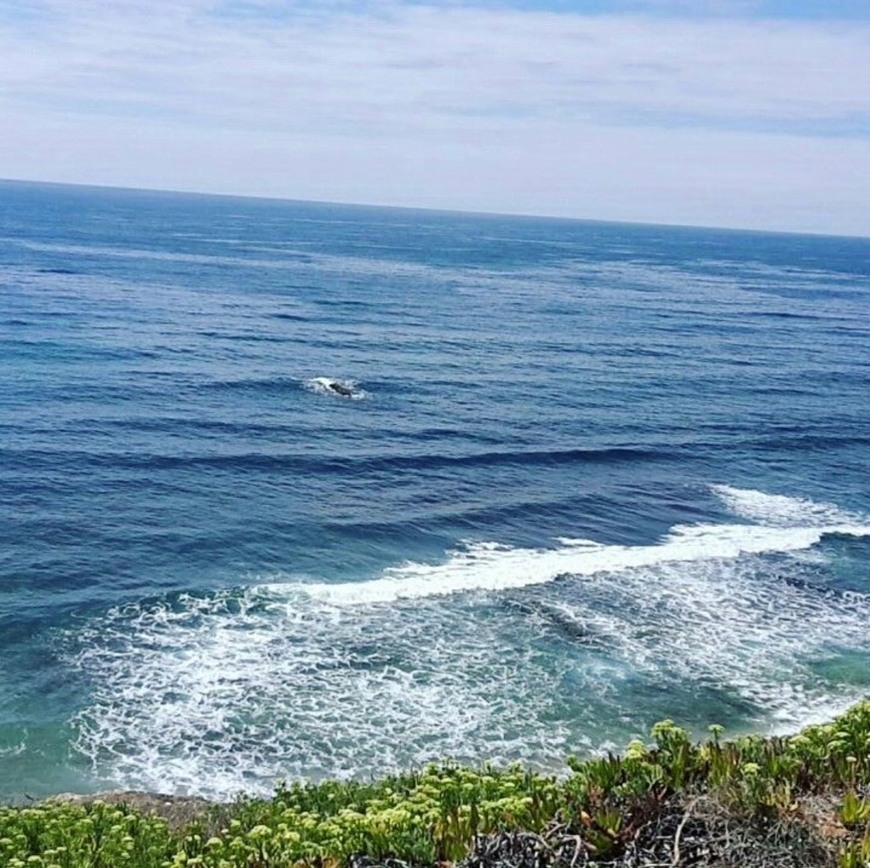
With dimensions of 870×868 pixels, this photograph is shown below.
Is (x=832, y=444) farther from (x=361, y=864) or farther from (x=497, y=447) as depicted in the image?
(x=361, y=864)

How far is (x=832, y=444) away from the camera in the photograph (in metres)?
53.8

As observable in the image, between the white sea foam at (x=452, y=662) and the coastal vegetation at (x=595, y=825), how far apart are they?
893cm

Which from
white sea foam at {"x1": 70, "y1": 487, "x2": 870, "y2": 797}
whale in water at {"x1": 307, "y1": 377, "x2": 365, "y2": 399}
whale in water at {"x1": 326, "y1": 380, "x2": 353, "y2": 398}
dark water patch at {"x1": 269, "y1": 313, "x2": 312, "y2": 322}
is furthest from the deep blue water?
dark water patch at {"x1": 269, "y1": 313, "x2": 312, "y2": 322}

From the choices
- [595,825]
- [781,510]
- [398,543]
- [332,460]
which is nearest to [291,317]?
[332,460]

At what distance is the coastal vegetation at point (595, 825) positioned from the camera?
1012cm

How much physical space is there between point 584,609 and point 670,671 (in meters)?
4.40

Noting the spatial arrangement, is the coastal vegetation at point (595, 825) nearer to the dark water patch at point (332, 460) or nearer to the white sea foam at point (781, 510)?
the white sea foam at point (781, 510)

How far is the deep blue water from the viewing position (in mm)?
25094

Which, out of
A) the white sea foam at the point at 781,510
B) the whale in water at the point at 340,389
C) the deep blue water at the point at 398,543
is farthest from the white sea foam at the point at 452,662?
the whale in water at the point at 340,389

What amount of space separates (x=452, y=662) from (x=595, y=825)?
17695 millimetres

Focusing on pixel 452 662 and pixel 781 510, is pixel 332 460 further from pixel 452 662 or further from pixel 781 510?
pixel 781 510

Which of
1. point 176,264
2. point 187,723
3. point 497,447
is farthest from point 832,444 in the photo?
point 176,264

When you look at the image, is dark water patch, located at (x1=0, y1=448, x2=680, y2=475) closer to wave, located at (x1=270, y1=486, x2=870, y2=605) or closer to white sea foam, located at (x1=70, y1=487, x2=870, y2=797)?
wave, located at (x1=270, y1=486, x2=870, y2=605)

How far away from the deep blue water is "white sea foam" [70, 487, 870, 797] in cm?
10
